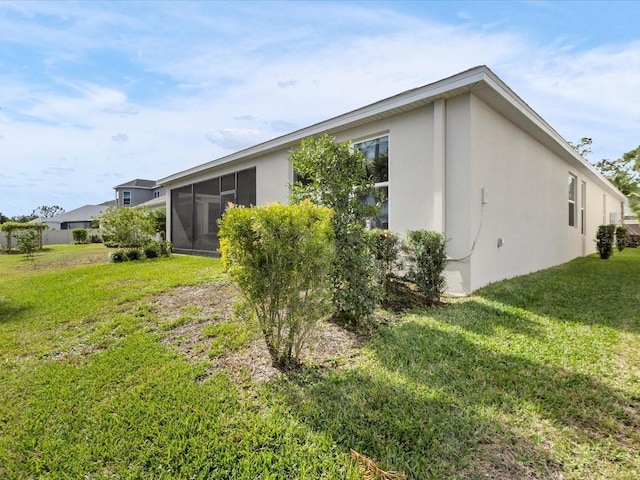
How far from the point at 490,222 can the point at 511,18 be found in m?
3.89

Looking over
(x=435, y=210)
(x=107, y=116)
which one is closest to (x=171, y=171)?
(x=107, y=116)

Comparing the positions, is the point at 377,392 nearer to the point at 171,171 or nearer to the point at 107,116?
the point at 107,116

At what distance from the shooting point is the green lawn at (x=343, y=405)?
1.86 m

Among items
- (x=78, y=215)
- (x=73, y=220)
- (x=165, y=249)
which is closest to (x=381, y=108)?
(x=165, y=249)

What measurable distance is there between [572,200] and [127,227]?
16.1 meters

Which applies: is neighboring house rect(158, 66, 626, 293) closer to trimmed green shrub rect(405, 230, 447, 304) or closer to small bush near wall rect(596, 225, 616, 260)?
trimmed green shrub rect(405, 230, 447, 304)

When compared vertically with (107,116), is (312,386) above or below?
below

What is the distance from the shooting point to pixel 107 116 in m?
8.80

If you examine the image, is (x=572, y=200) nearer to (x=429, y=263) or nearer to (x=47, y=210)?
(x=429, y=263)

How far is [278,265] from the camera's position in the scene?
2740 mm

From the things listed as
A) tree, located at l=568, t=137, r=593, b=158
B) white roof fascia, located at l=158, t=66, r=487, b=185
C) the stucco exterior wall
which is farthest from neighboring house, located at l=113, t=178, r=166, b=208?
tree, located at l=568, t=137, r=593, b=158

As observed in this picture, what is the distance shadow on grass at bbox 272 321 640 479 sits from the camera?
6.09ft

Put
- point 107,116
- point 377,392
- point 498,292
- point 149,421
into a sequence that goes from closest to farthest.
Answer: point 149,421, point 377,392, point 498,292, point 107,116

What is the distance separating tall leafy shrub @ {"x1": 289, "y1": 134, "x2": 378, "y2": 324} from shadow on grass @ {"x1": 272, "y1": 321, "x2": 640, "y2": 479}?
33.9 inches
